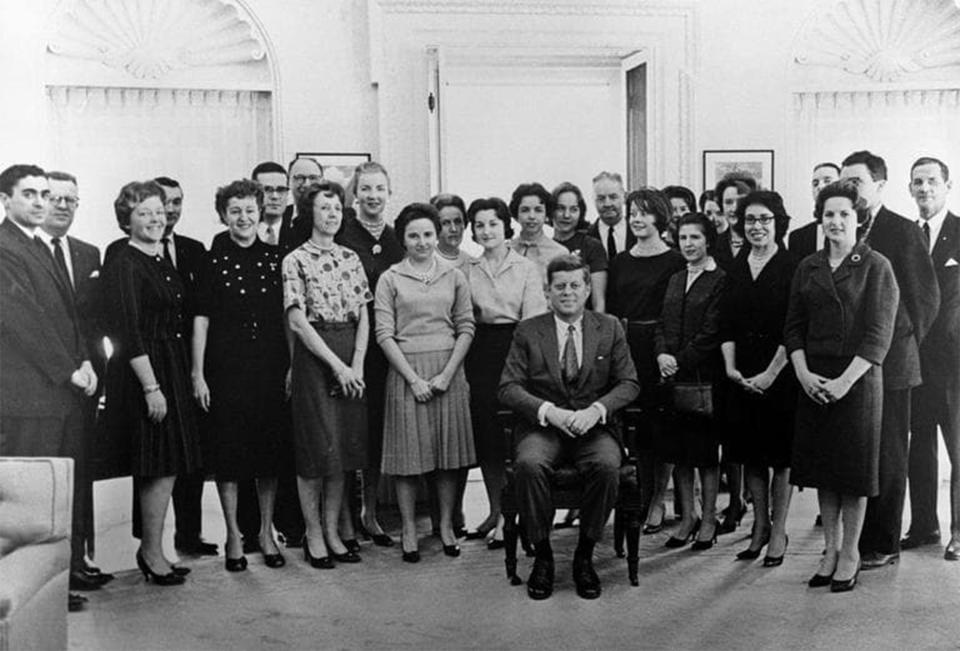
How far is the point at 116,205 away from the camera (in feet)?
14.0

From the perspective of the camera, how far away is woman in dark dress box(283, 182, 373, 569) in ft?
15.0

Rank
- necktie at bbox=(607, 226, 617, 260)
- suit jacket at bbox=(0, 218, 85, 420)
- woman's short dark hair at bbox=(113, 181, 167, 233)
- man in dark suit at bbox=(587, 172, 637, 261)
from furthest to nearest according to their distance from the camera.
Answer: necktie at bbox=(607, 226, 617, 260)
man in dark suit at bbox=(587, 172, 637, 261)
woman's short dark hair at bbox=(113, 181, 167, 233)
suit jacket at bbox=(0, 218, 85, 420)

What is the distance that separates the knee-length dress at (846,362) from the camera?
4.12 meters

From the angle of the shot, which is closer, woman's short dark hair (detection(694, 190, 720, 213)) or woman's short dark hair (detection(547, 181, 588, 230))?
woman's short dark hair (detection(547, 181, 588, 230))

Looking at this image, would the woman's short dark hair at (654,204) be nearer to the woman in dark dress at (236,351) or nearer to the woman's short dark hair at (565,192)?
the woman's short dark hair at (565,192)

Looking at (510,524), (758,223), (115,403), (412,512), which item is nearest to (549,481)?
(510,524)

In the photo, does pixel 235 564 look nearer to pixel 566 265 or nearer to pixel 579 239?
pixel 566 265

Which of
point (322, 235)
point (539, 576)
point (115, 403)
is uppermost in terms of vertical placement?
point (322, 235)

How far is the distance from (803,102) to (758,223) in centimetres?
70

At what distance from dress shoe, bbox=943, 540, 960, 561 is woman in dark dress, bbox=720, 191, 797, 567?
66 centimetres

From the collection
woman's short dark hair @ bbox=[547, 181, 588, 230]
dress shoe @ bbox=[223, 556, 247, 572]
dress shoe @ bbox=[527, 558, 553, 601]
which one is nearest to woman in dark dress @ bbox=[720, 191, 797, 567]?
woman's short dark hair @ bbox=[547, 181, 588, 230]

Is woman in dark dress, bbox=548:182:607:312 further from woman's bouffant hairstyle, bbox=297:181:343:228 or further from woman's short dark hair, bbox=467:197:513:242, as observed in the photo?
woman's bouffant hairstyle, bbox=297:181:343:228

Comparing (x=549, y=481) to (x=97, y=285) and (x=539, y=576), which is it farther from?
(x=97, y=285)

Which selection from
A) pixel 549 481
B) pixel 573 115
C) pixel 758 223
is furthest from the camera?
pixel 573 115
